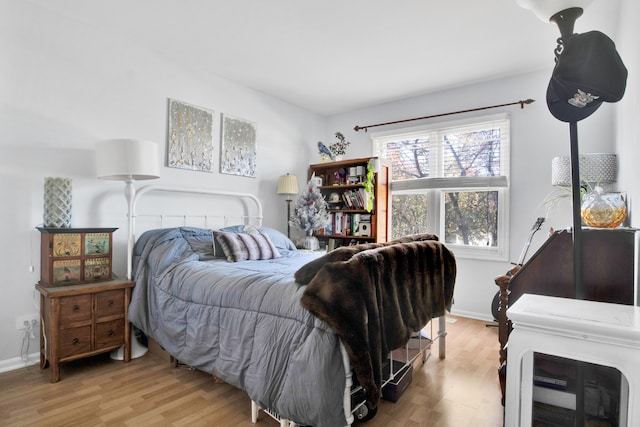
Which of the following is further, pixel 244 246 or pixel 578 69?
pixel 244 246

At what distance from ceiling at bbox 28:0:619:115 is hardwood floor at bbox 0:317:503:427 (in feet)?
8.54

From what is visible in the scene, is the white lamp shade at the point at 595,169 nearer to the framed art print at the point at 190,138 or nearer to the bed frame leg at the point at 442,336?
the bed frame leg at the point at 442,336

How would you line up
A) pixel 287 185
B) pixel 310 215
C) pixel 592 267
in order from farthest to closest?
1. pixel 287 185
2. pixel 310 215
3. pixel 592 267

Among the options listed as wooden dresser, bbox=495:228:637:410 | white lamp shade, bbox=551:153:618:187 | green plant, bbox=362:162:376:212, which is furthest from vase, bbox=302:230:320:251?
wooden dresser, bbox=495:228:637:410

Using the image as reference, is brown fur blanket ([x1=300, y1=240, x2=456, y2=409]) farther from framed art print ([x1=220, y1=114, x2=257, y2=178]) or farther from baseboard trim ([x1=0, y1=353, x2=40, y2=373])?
framed art print ([x1=220, y1=114, x2=257, y2=178])

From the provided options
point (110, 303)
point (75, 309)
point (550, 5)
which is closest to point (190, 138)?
point (110, 303)

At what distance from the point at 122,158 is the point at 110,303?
3.47 ft

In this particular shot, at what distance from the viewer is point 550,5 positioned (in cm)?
104

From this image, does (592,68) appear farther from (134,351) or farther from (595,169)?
(134,351)

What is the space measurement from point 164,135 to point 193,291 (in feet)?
5.68

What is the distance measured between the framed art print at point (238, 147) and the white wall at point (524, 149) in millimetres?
2220

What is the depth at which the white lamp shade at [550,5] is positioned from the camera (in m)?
1.01

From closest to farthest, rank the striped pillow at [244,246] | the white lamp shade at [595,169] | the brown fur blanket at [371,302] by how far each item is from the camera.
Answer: the brown fur blanket at [371,302] < the white lamp shade at [595,169] < the striped pillow at [244,246]

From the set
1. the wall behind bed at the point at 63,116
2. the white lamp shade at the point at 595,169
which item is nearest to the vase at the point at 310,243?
the wall behind bed at the point at 63,116
